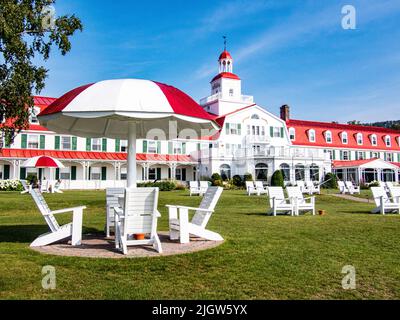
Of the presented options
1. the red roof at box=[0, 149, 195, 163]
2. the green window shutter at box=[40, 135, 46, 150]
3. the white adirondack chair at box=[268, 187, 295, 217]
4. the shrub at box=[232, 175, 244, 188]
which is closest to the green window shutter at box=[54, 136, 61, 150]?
the red roof at box=[0, 149, 195, 163]

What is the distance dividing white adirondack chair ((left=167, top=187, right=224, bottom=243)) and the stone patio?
14 centimetres

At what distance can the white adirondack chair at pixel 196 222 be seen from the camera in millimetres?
6941

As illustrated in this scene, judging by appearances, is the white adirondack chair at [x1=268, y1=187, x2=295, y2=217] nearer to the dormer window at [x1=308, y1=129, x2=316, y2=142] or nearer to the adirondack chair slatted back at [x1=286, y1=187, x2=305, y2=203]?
A: the adirondack chair slatted back at [x1=286, y1=187, x2=305, y2=203]

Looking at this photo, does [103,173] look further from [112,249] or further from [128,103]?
[128,103]

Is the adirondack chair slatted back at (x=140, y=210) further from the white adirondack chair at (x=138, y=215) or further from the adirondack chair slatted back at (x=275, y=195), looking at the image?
the adirondack chair slatted back at (x=275, y=195)

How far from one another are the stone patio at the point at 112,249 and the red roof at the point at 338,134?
4051 cm

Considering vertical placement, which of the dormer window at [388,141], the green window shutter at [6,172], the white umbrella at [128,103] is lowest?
the white umbrella at [128,103]

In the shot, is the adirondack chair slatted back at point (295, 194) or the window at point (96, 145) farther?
the window at point (96, 145)

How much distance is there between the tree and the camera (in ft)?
45.8

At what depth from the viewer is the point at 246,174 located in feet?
117

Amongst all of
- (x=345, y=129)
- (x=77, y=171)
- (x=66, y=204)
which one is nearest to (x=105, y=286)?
(x=66, y=204)

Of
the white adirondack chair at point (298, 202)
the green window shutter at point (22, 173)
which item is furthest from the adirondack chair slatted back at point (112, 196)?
the green window shutter at point (22, 173)

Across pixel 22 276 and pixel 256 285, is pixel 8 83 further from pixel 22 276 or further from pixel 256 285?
pixel 256 285

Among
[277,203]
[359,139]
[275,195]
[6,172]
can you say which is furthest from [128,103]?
[359,139]
